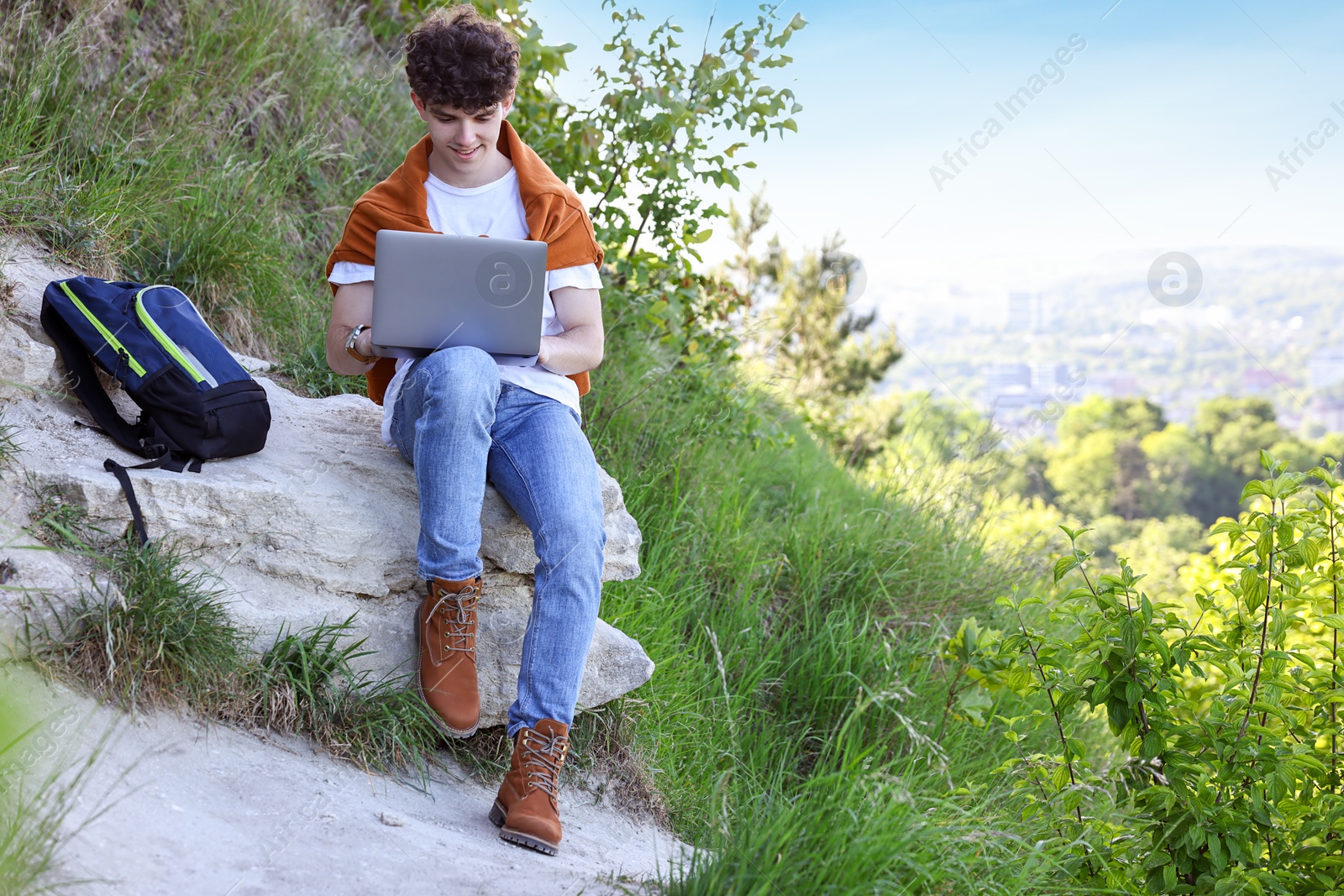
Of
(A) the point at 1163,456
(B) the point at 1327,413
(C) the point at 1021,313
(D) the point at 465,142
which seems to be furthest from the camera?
(B) the point at 1327,413

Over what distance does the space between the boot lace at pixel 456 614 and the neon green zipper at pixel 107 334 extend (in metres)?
0.97

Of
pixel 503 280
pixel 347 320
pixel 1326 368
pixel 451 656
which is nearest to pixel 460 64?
pixel 503 280

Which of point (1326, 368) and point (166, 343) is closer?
point (166, 343)

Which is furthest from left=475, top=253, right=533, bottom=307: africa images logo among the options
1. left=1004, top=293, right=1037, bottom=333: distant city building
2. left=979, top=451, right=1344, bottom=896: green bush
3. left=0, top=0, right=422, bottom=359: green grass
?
left=1004, top=293, right=1037, bottom=333: distant city building

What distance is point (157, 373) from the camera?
7.50ft

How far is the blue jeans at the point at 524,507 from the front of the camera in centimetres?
205

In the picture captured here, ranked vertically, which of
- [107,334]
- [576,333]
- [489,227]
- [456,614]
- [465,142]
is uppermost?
[465,142]

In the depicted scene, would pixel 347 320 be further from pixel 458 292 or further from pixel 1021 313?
pixel 1021 313

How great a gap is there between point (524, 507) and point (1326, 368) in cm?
4389

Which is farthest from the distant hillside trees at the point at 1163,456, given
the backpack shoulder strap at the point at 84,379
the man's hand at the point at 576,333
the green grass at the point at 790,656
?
the backpack shoulder strap at the point at 84,379

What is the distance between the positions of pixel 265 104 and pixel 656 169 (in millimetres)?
1752

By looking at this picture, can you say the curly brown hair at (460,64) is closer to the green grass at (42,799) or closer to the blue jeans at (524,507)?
the blue jeans at (524,507)

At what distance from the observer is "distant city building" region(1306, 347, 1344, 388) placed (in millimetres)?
30812

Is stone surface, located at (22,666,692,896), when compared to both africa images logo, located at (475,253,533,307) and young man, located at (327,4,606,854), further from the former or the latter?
africa images logo, located at (475,253,533,307)
